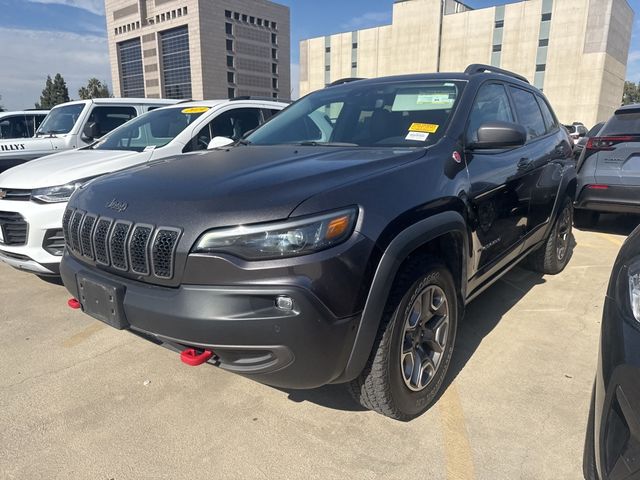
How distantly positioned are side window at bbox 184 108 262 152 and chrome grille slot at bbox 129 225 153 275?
3095 millimetres

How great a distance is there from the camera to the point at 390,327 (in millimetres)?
1990

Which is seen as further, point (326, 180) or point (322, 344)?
point (326, 180)

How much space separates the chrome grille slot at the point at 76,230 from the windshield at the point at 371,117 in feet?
4.33

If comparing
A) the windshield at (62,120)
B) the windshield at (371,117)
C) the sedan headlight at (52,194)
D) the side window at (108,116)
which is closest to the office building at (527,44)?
the side window at (108,116)

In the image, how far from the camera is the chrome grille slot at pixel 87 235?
223 cm

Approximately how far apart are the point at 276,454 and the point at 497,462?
3.29ft

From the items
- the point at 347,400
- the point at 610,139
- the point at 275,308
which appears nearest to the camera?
the point at 275,308

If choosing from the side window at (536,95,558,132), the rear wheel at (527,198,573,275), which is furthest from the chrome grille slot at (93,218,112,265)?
the side window at (536,95,558,132)

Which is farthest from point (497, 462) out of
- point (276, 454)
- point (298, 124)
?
point (298, 124)

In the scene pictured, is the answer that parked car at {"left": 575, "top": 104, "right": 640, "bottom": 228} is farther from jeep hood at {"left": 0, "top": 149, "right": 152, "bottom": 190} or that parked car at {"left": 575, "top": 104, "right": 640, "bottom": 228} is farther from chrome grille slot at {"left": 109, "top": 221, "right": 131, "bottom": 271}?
chrome grille slot at {"left": 109, "top": 221, "right": 131, "bottom": 271}

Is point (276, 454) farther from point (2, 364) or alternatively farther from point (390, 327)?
point (2, 364)

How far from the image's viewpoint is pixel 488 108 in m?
3.09

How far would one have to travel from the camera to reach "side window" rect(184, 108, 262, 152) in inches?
203

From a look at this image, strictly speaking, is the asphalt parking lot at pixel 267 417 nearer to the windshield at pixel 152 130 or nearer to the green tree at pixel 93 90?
the windshield at pixel 152 130
